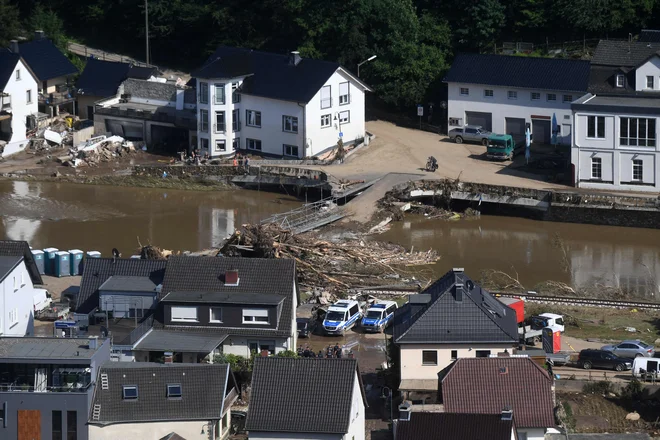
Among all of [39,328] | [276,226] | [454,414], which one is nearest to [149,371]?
[454,414]

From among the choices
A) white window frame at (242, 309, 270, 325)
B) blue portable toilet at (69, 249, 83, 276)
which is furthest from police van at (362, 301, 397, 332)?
blue portable toilet at (69, 249, 83, 276)

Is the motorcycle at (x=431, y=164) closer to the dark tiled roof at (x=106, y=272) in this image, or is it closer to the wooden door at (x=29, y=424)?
the dark tiled roof at (x=106, y=272)

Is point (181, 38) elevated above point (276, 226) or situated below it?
above

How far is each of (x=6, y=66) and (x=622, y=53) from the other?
27344 millimetres

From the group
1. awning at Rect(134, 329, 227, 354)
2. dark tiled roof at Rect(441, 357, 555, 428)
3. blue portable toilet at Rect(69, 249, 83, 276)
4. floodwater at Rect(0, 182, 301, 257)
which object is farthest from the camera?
floodwater at Rect(0, 182, 301, 257)

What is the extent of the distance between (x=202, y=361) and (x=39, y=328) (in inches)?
279

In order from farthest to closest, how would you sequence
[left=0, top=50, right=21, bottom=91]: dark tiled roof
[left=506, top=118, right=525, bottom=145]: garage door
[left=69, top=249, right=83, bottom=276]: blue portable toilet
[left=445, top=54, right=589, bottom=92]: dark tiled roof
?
1. [left=0, top=50, right=21, bottom=91]: dark tiled roof
2. [left=506, top=118, right=525, bottom=145]: garage door
3. [left=445, top=54, right=589, bottom=92]: dark tiled roof
4. [left=69, top=249, right=83, bottom=276]: blue portable toilet

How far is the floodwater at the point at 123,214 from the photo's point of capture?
190ft

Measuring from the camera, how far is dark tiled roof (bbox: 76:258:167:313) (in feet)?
146

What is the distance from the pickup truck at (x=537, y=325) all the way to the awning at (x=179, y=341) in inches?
334

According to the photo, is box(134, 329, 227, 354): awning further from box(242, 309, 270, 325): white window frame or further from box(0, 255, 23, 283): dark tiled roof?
box(0, 255, 23, 283): dark tiled roof

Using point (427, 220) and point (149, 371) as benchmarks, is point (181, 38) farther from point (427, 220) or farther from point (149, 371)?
point (149, 371)

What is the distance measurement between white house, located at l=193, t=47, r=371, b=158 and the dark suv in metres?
27.0

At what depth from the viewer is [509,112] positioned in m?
67.8
